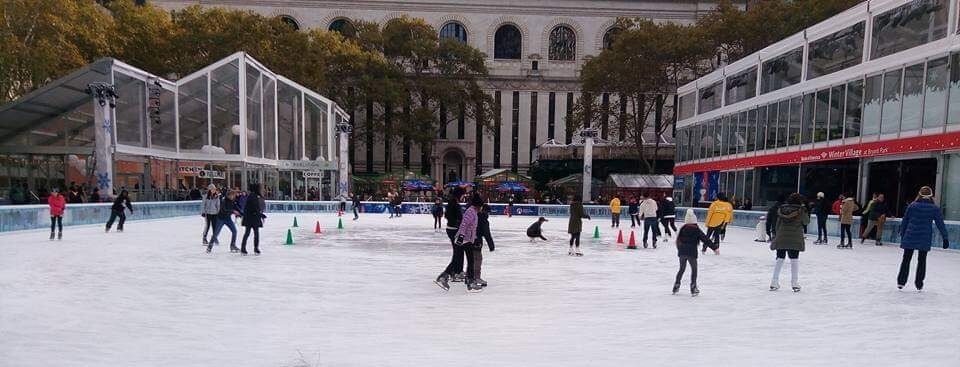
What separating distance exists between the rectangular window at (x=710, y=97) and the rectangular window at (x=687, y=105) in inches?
→ 37.1

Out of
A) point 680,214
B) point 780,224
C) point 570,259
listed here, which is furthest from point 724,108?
point 780,224

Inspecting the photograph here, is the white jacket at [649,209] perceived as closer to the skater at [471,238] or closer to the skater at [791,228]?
the skater at [791,228]

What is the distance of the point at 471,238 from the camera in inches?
286

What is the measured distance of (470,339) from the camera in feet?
16.7

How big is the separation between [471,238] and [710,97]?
32.0 metres

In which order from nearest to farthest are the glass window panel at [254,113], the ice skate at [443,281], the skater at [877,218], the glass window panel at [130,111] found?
the ice skate at [443,281] < the skater at [877,218] < the glass window panel at [130,111] < the glass window panel at [254,113]

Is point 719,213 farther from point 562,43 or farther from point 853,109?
point 562,43

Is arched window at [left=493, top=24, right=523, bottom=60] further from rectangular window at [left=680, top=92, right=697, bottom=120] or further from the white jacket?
the white jacket

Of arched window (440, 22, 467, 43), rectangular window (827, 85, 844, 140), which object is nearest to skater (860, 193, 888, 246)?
rectangular window (827, 85, 844, 140)

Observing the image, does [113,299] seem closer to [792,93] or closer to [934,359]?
[934,359]

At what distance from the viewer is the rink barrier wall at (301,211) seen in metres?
15.1

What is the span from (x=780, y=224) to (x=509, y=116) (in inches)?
2036

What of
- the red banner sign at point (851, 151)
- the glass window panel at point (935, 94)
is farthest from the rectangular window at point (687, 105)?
the glass window panel at point (935, 94)

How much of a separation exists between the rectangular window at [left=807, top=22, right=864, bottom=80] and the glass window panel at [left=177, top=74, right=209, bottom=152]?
28.7 meters
